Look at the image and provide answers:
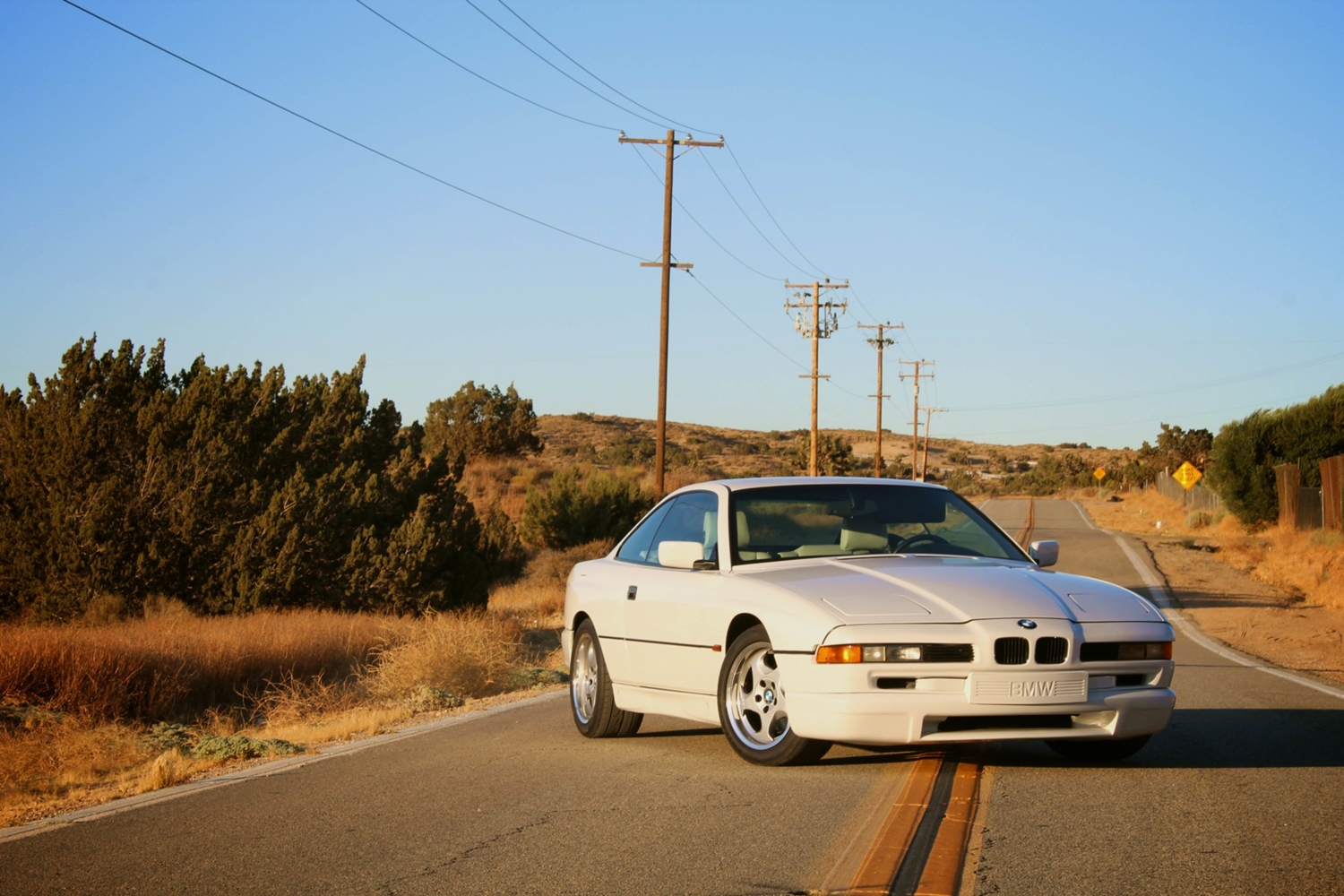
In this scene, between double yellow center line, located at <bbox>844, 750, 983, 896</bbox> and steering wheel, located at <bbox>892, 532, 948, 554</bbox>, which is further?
steering wheel, located at <bbox>892, 532, 948, 554</bbox>

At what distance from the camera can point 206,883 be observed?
17.1ft

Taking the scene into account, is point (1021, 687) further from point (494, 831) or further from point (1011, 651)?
point (494, 831)

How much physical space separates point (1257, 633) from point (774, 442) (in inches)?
4198

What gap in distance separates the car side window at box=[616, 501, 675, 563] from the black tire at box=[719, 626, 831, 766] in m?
1.68

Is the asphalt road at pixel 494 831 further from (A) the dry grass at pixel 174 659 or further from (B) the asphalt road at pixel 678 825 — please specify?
(A) the dry grass at pixel 174 659

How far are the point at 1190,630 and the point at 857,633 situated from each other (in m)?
14.5

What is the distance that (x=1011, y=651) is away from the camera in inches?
259

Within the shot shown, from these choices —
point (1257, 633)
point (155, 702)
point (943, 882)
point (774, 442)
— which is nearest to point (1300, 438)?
point (1257, 633)

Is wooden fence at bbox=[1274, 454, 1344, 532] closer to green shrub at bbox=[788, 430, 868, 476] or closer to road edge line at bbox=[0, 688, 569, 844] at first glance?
green shrub at bbox=[788, 430, 868, 476]

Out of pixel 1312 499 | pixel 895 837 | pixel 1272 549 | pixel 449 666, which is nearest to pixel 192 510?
pixel 449 666

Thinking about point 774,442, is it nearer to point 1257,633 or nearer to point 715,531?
point 1257,633

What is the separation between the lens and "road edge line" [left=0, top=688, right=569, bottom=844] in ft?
21.6

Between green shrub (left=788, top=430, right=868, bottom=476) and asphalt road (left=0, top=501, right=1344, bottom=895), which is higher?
green shrub (left=788, top=430, right=868, bottom=476)

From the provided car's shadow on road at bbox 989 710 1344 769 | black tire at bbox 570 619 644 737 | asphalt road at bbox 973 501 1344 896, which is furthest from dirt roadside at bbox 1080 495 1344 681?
black tire at bbox 570 619 644 737
